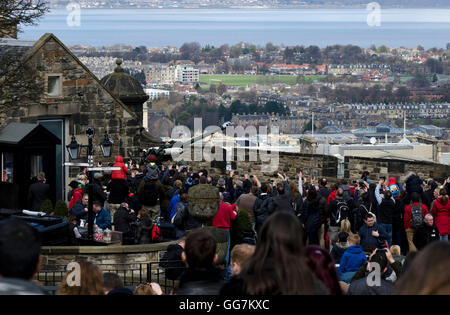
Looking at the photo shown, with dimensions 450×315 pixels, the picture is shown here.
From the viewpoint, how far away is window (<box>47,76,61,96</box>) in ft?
65.2

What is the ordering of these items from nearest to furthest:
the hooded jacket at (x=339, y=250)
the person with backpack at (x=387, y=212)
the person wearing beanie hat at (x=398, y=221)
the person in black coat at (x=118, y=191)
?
1. the hooded jacket at (x=339, y=250)
2. the person with backpack at (x=387, y=212)
3. the person wearing beanie hat at (x=398, y=221)
4. the person in black coat at (x=118, y=191)

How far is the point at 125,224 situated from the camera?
1209 centimetres

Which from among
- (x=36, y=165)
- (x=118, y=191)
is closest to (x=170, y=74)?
(x=118, y=191)

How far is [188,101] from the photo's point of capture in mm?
151250

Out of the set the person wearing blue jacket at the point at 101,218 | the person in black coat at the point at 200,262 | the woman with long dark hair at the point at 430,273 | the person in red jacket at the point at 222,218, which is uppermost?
the woman with long dark hair at the point at 430,273

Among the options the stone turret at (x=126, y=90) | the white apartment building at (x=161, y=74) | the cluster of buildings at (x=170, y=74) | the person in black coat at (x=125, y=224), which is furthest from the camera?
the cluster of buildings at (x=170, y=74)

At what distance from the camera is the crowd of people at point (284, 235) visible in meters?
4.35

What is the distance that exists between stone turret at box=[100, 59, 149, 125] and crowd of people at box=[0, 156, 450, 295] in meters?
4.90

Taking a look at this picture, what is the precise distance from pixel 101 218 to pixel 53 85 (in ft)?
27.1

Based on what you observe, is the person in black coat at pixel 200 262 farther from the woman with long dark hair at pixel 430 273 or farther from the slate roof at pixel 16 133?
the slate roof at pixel 16 133

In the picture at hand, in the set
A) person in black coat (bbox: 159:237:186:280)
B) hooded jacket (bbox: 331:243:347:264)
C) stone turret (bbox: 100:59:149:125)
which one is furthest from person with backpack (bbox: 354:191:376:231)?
stone turret (bbox: 100:59:149:125)

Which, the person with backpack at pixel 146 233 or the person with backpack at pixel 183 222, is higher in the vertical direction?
the person with backpack at pixel 183 222

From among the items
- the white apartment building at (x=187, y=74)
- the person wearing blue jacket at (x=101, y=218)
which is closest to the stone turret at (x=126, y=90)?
the person wearing blue jacket at (x=101, y=218)

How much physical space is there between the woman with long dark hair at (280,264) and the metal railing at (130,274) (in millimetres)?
6274
